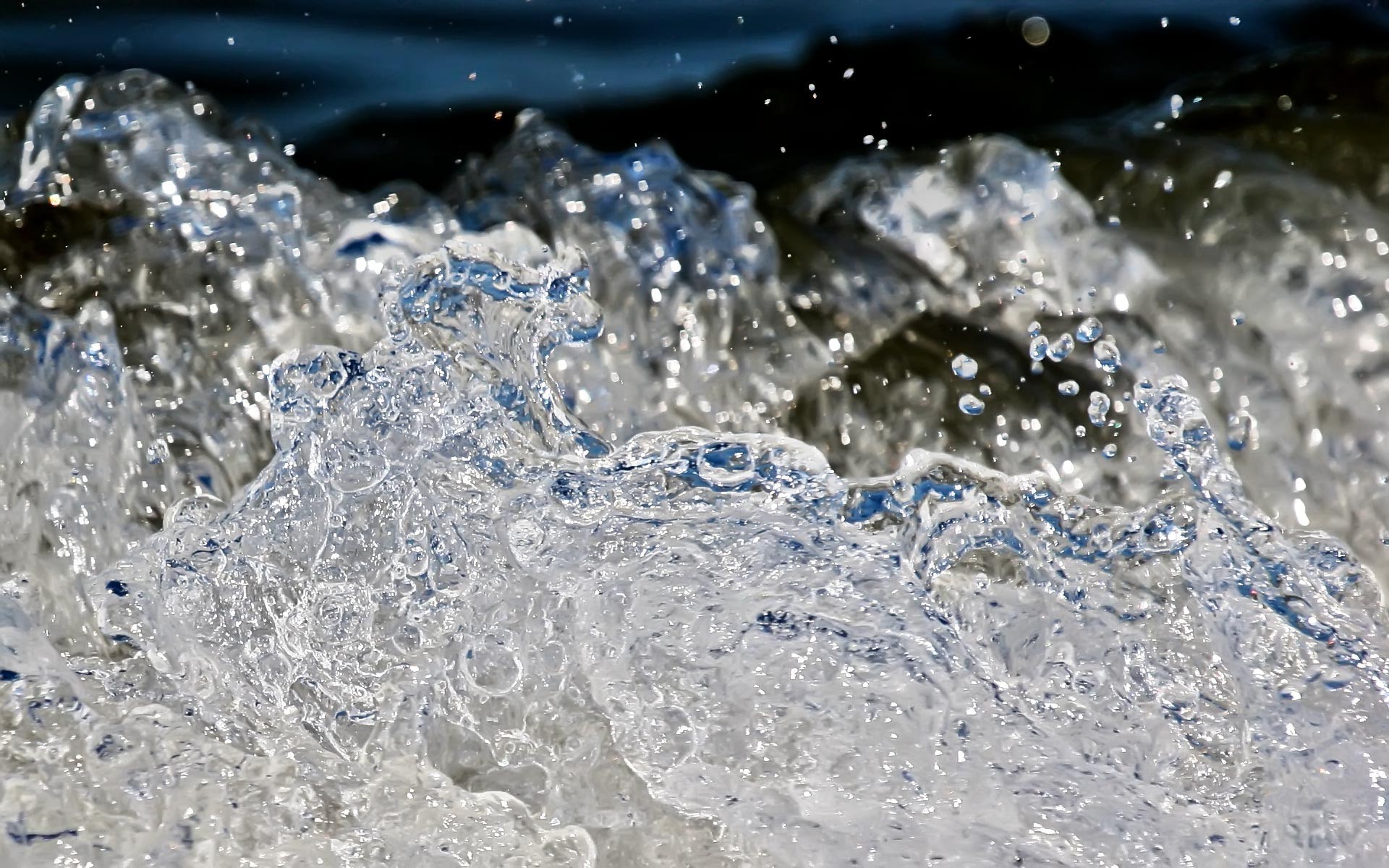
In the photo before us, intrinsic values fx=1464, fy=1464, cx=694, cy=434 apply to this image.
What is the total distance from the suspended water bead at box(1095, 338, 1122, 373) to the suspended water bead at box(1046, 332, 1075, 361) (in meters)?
0.04

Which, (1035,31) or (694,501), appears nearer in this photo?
(694,501)

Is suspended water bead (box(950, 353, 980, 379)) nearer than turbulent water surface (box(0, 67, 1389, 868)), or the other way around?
turbulent water surface (box(0, 67, 1389, 868))

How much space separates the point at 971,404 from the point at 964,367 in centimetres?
6

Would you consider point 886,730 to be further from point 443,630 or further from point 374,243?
point 374,243

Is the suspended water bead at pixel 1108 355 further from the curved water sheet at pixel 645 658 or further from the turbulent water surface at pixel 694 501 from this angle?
the curved water sheet at pixel 645 658

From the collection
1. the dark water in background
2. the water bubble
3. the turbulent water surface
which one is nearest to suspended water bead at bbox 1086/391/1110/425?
the turbulent water surface

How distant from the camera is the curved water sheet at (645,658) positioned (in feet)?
4.98

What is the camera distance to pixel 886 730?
163 cm

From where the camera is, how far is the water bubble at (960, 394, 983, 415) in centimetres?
225

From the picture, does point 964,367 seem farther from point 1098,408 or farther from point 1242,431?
point 1242,431

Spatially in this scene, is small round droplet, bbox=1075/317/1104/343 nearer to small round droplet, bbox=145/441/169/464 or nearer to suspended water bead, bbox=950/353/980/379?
suspended water bead, bbox=950/353/980/379

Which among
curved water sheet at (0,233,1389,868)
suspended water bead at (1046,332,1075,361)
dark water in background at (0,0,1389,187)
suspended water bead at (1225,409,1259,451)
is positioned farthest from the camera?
dark water in background at (0,0,1389,187)

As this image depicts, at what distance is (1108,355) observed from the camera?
226cm

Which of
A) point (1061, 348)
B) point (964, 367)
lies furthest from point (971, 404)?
point (1061, 348)
